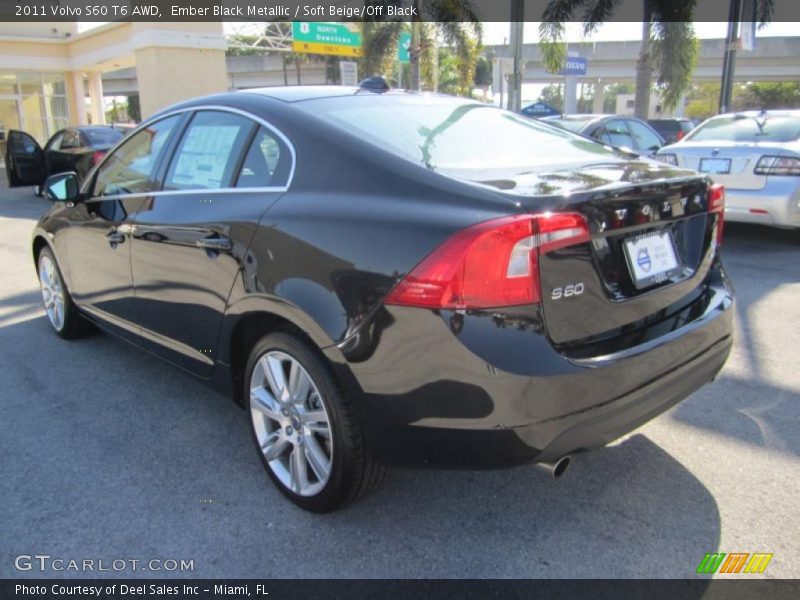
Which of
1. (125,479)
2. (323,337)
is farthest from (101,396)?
(323,337)

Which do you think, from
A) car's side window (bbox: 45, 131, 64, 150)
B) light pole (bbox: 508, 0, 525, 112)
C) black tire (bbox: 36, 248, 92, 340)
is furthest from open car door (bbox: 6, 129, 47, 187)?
light pole (bbox: 508, 0, 525, 112)

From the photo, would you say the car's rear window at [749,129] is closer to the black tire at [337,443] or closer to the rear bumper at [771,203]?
the rear bumper at [771,203]

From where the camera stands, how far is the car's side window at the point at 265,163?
2.79 m

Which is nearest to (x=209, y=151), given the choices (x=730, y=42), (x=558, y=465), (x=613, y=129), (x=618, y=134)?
(x=558, y=465)

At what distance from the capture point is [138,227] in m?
3.49

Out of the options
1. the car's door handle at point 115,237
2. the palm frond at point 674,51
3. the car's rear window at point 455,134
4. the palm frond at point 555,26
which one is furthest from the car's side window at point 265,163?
the palm frond at point 674,51

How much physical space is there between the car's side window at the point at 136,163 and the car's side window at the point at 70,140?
10.6m

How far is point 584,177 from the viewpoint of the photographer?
2.47 meters

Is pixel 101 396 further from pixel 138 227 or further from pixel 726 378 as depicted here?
pixel 726 378

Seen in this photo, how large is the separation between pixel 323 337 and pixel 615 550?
4.22ft

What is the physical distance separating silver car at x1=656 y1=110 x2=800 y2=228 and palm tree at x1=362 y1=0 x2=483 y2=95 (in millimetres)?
15303

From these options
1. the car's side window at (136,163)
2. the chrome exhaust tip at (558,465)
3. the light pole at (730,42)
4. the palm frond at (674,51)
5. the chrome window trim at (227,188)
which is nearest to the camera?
the chrome exhaust tip at (558,465)

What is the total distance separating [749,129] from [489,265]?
22.5 feet

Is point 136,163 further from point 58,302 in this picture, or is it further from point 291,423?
point 291,423
